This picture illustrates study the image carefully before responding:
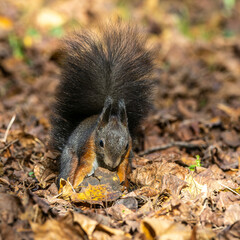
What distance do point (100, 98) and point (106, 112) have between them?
1.11ft

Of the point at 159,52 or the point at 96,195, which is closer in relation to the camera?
the point at 96,195

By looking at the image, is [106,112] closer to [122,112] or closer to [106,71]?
[122,112]

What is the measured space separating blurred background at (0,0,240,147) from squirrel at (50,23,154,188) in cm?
58

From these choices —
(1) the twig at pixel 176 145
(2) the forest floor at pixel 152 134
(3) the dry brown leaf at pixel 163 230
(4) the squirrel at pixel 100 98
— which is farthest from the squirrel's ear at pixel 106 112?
(3) the dry brown leaf at pixel 163 230

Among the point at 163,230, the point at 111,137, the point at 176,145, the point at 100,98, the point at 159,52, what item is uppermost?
the point at 159,52

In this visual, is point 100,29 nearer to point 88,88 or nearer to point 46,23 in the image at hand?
point 88,88

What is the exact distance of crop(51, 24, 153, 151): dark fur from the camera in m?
4.02

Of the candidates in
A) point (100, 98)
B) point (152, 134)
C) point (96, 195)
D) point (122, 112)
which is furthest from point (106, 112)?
point (152, 134)

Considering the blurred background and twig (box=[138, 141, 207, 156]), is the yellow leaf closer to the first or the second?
twig (box=[138, 141, 207, 156])

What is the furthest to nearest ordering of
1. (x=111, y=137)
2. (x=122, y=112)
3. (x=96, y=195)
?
(x=122, y=112) → (x=111, y=137) → (x=96, y=195)

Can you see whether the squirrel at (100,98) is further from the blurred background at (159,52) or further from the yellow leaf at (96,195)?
the blurred background at (159,52)

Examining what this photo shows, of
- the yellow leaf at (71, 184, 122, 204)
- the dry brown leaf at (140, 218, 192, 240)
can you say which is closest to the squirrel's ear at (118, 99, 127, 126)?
the yellow leaf at (71, 184, 122, 204)

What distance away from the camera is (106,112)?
380 cm

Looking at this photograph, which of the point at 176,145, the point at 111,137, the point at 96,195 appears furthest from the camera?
the point at 176,145
